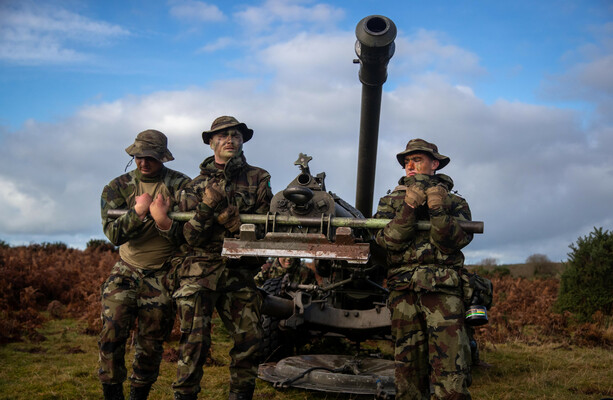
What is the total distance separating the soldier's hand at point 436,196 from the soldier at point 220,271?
1464 mm

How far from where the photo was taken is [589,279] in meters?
11.0

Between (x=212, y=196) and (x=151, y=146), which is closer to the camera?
(x=212, y=196)

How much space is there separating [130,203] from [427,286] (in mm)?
2754

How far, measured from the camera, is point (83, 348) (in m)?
8.61

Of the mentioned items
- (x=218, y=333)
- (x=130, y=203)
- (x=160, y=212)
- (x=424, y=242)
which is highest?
(x=130, y=203)

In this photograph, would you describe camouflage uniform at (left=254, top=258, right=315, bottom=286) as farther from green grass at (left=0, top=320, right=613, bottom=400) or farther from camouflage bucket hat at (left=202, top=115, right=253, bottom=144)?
camouflage bucket hat at (left=202, top=115, right=253, bottom=144)

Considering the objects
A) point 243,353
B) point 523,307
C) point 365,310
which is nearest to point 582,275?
point 523,307

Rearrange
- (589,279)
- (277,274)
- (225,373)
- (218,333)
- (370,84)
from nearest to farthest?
(370,84)
(225,373)
(277,274)
(218,333)
(589,279)

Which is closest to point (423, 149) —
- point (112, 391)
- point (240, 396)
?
point (240, 396)

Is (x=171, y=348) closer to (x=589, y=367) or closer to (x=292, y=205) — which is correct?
(x=292, y=205)

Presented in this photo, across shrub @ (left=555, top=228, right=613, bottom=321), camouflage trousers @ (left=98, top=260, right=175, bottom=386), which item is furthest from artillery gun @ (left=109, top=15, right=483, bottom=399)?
shrub @ (left=555, top=228, right=613, bottom=321)

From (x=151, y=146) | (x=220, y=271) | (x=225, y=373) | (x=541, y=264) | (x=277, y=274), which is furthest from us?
(x=541, y=264)

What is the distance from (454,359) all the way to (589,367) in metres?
5.01

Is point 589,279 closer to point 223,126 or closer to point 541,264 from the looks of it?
point 223,126
